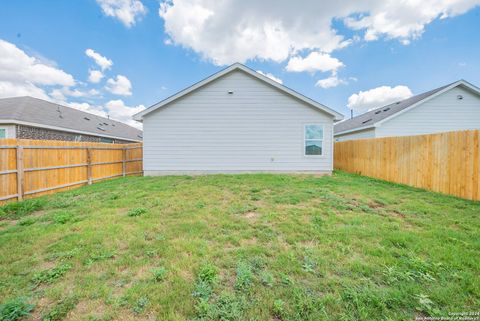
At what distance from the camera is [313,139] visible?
9.67 metres

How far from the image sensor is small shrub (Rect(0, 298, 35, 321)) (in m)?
1.70

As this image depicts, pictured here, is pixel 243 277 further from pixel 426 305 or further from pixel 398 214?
pixel 398 214

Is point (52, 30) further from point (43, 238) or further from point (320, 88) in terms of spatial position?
point (320, 88)

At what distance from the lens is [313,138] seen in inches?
381

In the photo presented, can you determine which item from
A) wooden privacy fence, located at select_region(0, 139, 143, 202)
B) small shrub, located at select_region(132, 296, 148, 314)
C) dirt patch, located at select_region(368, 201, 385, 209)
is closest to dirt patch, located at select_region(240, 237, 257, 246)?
small shrub, located at select_region(132, 296, 148, 314)

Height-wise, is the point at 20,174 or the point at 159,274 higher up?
the point at 20,174

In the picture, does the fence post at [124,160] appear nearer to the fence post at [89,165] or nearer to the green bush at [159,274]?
the fence post at [89,165]

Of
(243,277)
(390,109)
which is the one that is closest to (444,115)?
(390,109)

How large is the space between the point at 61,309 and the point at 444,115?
17511mm

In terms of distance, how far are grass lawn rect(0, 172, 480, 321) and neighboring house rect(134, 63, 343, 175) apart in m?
4.96

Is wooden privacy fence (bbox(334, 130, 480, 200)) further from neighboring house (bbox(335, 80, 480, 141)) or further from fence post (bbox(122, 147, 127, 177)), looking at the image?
fence post (bbox(122, 147, 127, 177))

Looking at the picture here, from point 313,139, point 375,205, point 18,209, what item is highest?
point 313,139

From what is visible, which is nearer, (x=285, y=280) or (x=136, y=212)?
(x=285, y=280)

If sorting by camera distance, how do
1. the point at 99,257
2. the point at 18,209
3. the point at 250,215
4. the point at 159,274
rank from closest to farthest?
Result: the point at 159,274, the point at 99,257, the point at 250,215, the point at 18,209
